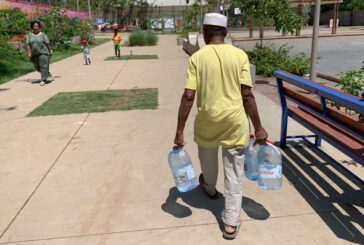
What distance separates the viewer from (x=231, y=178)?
10.3ft

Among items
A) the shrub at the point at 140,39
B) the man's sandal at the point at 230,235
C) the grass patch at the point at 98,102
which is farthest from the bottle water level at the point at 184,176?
the shrub at the point at 140,39

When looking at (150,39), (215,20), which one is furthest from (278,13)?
(150,39)

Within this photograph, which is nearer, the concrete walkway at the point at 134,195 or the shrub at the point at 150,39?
the concrete walkway at the point at 134,195

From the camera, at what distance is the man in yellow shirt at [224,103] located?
9.72 feet

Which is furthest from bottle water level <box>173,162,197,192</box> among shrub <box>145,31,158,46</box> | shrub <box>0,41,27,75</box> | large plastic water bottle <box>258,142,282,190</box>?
shrub <box>145,31,158,46</box>

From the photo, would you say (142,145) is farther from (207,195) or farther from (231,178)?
(231,178)

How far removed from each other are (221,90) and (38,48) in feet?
30.4

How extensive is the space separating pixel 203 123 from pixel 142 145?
8.06 feet

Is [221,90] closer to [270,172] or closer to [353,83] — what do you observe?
[270,172]

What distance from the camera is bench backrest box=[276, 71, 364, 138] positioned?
3.19 metres

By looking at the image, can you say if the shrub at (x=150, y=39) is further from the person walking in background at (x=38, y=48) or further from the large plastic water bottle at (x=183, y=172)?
the large plastic water bottle at (x=183, y=172)

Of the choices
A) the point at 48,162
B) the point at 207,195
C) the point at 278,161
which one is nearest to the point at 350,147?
the point at 278,161

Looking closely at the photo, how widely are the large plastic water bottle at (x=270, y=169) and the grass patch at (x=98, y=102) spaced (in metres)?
4.61

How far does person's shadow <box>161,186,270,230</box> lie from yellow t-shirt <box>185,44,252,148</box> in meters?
0.77
